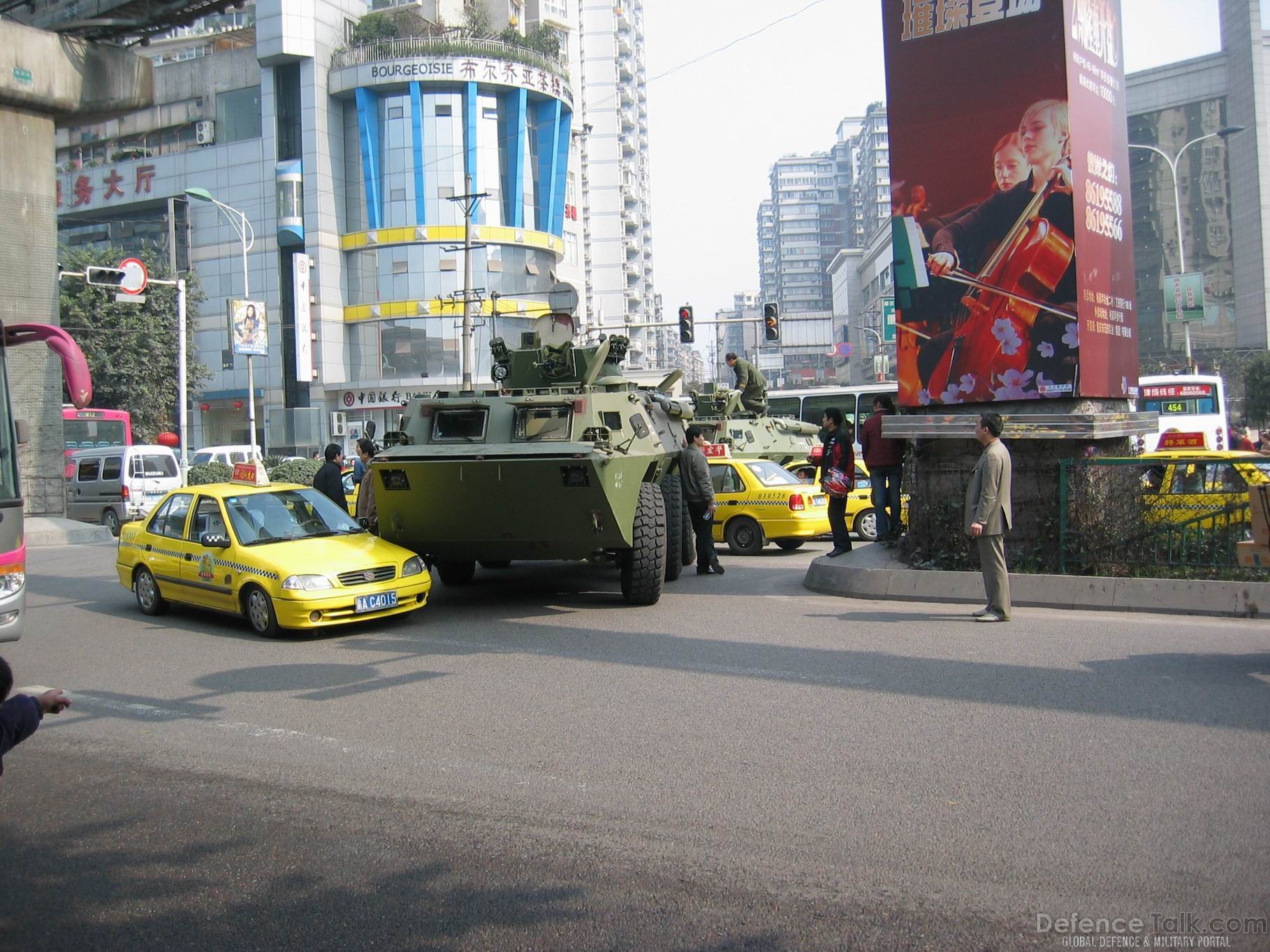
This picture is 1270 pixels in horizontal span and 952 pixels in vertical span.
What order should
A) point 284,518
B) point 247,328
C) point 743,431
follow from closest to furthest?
point 284,518
point 743,431
point 247,328

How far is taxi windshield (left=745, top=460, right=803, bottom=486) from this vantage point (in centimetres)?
1544

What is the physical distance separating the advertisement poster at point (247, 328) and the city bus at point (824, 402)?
1500 centimetres

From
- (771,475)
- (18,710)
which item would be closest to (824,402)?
(771,475)

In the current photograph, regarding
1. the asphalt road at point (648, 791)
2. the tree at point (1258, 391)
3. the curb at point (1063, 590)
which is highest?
the tree at point (1258, 391)

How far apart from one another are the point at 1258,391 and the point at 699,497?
1952 inches

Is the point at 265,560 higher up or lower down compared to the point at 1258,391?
lower down

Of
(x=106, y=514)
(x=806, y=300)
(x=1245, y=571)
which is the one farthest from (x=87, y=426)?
(x=806, y=300)

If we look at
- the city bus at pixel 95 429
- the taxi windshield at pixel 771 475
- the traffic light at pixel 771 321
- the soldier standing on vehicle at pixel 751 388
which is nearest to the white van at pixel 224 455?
the city bus at pixel 95 429

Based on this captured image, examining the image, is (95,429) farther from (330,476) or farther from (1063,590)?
(1063,590)

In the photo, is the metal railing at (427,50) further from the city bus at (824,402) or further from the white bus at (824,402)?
the city bus at (824,402)

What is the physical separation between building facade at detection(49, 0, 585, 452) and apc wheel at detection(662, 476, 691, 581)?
34.8 m

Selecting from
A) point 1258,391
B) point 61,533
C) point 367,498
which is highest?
point 1258,391

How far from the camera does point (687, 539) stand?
13375 millimetres

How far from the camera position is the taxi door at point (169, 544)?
10312mm
